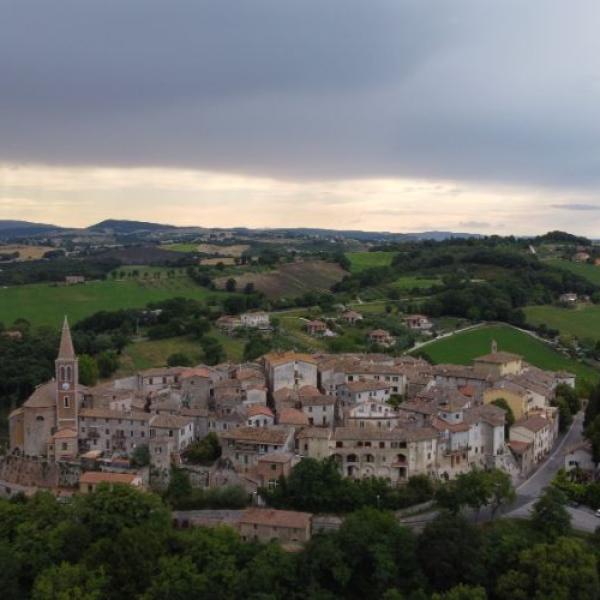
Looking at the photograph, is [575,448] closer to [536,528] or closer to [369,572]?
[536,528]

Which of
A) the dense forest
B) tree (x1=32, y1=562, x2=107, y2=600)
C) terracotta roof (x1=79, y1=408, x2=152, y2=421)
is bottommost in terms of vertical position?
tree (x1=32, y1=562, x2=107, y2=600)

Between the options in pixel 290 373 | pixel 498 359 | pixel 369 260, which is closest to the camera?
pixel 290 373

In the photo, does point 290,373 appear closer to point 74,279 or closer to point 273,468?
point 273,468

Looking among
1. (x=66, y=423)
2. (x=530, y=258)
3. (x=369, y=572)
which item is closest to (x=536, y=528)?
(x=369, y=572)

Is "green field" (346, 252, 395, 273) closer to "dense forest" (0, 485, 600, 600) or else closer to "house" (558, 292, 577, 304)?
"house" (558, 292, 577, 304)

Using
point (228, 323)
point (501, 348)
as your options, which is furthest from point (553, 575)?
point (228, 323)

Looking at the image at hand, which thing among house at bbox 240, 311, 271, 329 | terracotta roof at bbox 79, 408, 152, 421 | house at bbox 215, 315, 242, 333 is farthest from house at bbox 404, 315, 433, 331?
terracotta roof at bbox 79, 408, 152, 421
